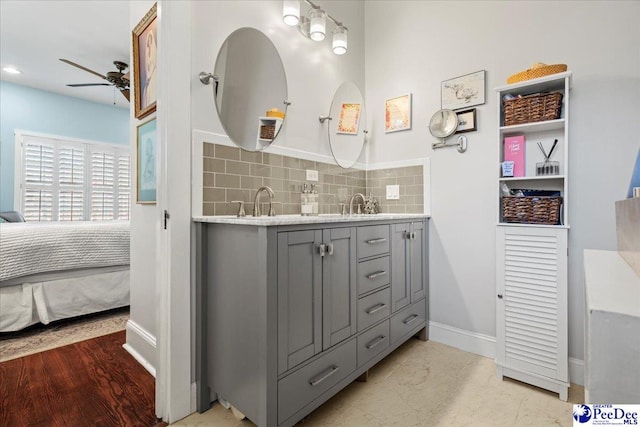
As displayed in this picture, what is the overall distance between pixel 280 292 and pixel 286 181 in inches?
36.8

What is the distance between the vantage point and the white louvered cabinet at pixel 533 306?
163 centimetres

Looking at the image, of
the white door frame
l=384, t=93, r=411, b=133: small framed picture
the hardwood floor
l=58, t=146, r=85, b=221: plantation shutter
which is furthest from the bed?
l=58, t=146, r=85, b=221: plantation shutter

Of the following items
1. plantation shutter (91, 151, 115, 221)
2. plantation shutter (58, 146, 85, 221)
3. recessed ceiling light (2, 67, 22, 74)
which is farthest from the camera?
plantation shutter (91, 151, 115, 221)

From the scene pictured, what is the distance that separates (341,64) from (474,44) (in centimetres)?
97

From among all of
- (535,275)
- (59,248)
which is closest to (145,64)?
(59,248)

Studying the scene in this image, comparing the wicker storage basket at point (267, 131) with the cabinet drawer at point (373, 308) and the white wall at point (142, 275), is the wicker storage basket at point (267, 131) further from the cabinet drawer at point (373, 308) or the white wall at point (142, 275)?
the cabinet drawer at point (373, 308)

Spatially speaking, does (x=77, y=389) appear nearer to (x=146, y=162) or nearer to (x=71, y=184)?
(x=146, y=162)

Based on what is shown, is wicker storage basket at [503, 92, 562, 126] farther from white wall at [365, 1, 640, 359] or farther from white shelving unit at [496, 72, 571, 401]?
white wall at [365, 1, 640, 359]

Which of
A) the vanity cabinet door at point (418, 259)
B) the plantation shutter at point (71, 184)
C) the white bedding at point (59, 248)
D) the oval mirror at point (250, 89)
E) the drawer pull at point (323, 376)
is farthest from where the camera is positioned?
the plantation shutter at point (71, 184)

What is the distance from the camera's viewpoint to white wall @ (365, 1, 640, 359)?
164 cm

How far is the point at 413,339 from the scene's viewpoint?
7.59 ft

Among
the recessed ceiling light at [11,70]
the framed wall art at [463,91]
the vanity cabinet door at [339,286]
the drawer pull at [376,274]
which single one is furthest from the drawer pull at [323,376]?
the recessed ceiling light at [11,70]

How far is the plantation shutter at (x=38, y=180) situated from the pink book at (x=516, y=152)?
6.26 m

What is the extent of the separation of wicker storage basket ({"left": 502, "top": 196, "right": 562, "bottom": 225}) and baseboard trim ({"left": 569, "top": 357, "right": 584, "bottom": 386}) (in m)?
0.82
